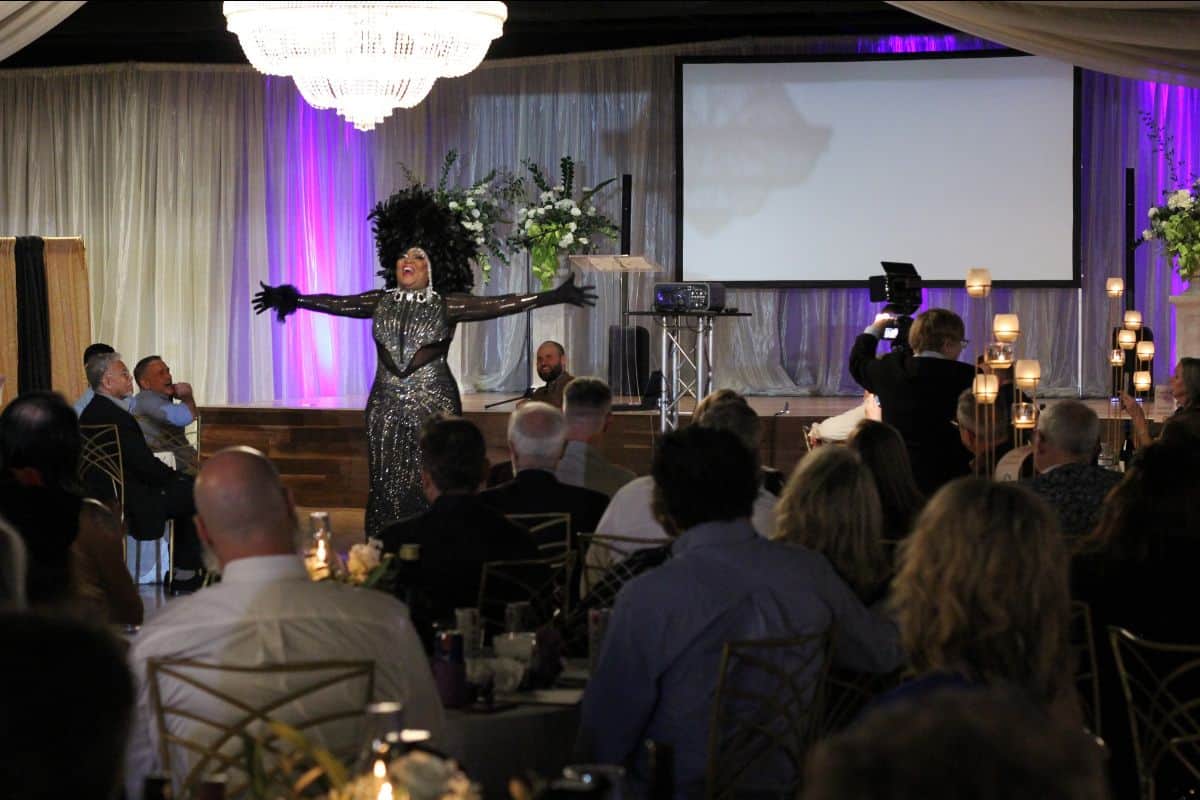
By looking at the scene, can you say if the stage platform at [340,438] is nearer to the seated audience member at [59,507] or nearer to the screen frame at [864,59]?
the screen frame at [864,59]

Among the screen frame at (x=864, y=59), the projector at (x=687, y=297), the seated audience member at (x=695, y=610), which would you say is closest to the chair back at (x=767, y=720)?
the seated audience member at (x=695, y=610)

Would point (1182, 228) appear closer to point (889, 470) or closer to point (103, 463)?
point (103, 463)

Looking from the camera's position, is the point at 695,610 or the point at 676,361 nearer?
the point at 695,610

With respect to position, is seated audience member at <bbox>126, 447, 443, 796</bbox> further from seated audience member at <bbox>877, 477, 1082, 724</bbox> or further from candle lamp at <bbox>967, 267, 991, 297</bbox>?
candle lamp at <bbox>967, 267, 991, 297</bbox>

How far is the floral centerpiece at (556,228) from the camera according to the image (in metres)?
12.9

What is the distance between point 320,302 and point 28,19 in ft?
9.50

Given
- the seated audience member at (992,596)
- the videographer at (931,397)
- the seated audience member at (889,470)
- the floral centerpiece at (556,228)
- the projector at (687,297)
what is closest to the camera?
the seated audience member at (992,596)

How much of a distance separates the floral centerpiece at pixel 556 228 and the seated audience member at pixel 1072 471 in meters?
8.33

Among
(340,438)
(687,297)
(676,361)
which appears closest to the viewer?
(687,297)

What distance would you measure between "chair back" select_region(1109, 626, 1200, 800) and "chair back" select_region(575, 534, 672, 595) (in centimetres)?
113

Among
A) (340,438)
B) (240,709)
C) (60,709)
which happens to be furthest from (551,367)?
(60,709)

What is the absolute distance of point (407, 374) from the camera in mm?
7570

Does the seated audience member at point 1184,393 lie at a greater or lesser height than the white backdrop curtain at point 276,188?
lesser

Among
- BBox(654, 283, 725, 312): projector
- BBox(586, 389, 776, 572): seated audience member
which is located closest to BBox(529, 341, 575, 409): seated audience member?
BBox(654, 283, 725, 312): projector
